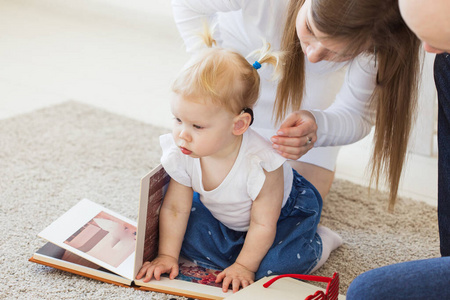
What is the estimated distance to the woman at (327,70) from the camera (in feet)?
3.20

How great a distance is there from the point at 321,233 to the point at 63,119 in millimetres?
1006

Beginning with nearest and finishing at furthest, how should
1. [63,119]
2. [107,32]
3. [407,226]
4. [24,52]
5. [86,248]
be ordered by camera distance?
1. [86,248]
2. [407,226]
3. [63,119]
4. [24,52]
5. [107,32]

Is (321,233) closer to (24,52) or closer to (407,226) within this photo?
(407,226)

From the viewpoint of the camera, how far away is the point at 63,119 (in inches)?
76.1

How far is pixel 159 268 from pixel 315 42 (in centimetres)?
53

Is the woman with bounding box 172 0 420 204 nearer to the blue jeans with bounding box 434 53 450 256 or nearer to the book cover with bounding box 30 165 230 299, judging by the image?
the blue jeans with bounding box 434 53 450 256

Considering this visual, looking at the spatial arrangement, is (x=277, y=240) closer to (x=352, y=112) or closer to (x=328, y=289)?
(x=328, y=289)

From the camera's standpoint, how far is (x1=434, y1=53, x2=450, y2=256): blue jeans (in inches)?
44.1

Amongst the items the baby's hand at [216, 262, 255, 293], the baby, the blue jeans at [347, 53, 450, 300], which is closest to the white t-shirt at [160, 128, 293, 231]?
the baby

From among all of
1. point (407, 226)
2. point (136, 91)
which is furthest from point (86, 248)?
point (136, 91)

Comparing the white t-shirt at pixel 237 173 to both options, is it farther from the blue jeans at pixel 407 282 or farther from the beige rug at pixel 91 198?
the blue jeans at pixel 407 282

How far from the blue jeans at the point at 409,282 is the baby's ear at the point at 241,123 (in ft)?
1.27

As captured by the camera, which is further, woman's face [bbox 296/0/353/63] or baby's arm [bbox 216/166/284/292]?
baby's arm [bbox 216/166/284/292]

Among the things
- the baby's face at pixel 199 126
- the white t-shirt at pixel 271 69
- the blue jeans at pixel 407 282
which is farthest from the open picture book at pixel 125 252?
the white t-shirt at pixel 271 69
